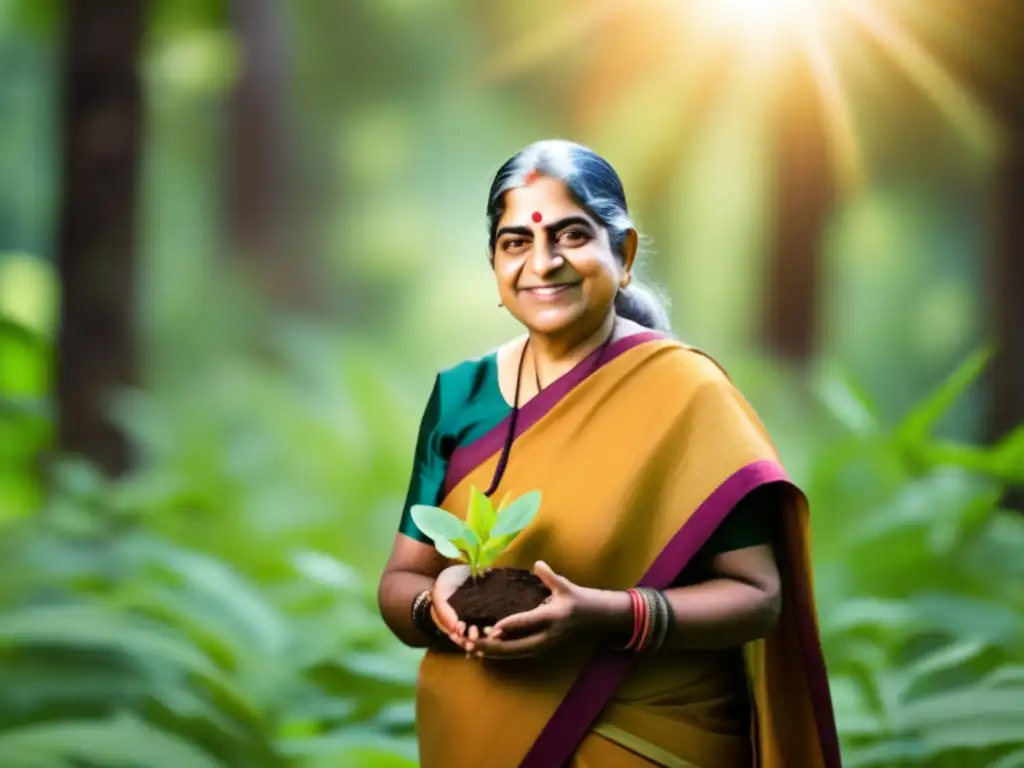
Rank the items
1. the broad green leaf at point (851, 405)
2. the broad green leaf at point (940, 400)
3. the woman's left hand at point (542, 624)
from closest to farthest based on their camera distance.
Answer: the woman's left hand at point (542, 624)
the broad green leaf at point (940, 400)
the broad green leaf at point (851, 405)

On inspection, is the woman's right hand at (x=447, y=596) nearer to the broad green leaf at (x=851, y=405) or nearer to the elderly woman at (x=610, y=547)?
the elderly woman at (x=610, y=547)

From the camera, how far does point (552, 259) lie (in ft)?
5.94

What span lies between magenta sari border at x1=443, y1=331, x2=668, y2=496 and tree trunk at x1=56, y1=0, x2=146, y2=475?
→ 506 centimetres

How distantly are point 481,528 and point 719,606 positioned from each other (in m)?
0.34

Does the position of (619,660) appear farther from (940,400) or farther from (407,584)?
(940,400)

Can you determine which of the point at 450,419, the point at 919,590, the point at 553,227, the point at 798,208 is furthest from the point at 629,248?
the point at 798,208

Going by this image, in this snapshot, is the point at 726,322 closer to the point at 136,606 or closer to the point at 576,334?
the point at 136,606

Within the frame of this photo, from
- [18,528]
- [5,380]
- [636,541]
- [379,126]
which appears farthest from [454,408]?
[379,126]

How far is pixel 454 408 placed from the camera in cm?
199

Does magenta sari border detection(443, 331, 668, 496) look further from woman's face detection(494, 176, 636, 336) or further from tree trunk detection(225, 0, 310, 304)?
tree trunk detection(225, 0, 310, 304)

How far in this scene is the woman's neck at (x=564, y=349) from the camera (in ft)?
6.28

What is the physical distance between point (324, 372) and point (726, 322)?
9.52m

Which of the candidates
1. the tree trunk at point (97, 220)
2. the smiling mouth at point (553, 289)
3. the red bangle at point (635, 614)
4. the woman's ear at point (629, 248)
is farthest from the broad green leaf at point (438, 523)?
the tree trunk at point (97, 220)

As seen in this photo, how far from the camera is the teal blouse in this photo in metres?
1.95
